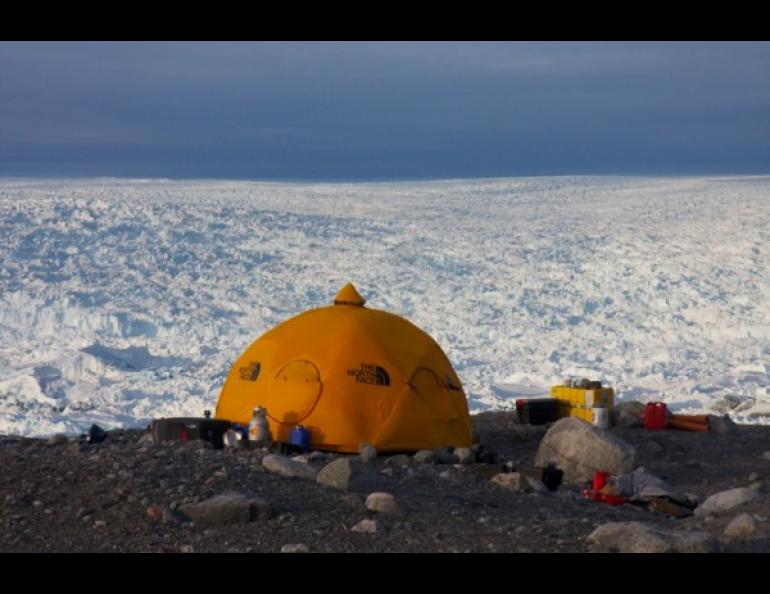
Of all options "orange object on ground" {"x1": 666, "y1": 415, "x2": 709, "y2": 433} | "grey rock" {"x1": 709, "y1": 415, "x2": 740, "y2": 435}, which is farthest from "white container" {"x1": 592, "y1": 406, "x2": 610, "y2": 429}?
"grey rock" {"x1": 709, "y1": 415, "x2": 740, "y2": 435}

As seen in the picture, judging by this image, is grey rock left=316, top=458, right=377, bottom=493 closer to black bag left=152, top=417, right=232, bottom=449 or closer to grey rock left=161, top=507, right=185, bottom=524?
grey rock left=161, top=507, right=185, bottom=524

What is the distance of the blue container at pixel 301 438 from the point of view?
9102mm

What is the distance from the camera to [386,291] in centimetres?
1866

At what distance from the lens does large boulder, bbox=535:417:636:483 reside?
9516mm

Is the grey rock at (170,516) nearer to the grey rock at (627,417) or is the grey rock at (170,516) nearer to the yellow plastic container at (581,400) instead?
the yellow plastic container at (581,400)

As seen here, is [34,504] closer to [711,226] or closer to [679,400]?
[679,400]

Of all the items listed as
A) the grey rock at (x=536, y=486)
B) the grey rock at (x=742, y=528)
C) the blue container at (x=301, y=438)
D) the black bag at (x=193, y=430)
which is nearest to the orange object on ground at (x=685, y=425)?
the grey rock at (x=536, y=486)

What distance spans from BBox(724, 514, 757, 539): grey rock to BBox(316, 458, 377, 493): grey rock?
1.98m

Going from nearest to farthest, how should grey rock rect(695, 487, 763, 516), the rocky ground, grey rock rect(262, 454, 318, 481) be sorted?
the rocky ground
grey rock rect(262, 454, 318, 481)
grey rock rect(695, 487, 763, 516)

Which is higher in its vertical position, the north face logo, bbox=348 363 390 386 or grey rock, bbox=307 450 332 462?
the north face logo, bbox=348 363 390 386

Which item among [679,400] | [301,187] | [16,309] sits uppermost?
[301,187]

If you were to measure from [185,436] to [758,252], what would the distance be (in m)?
13.2
